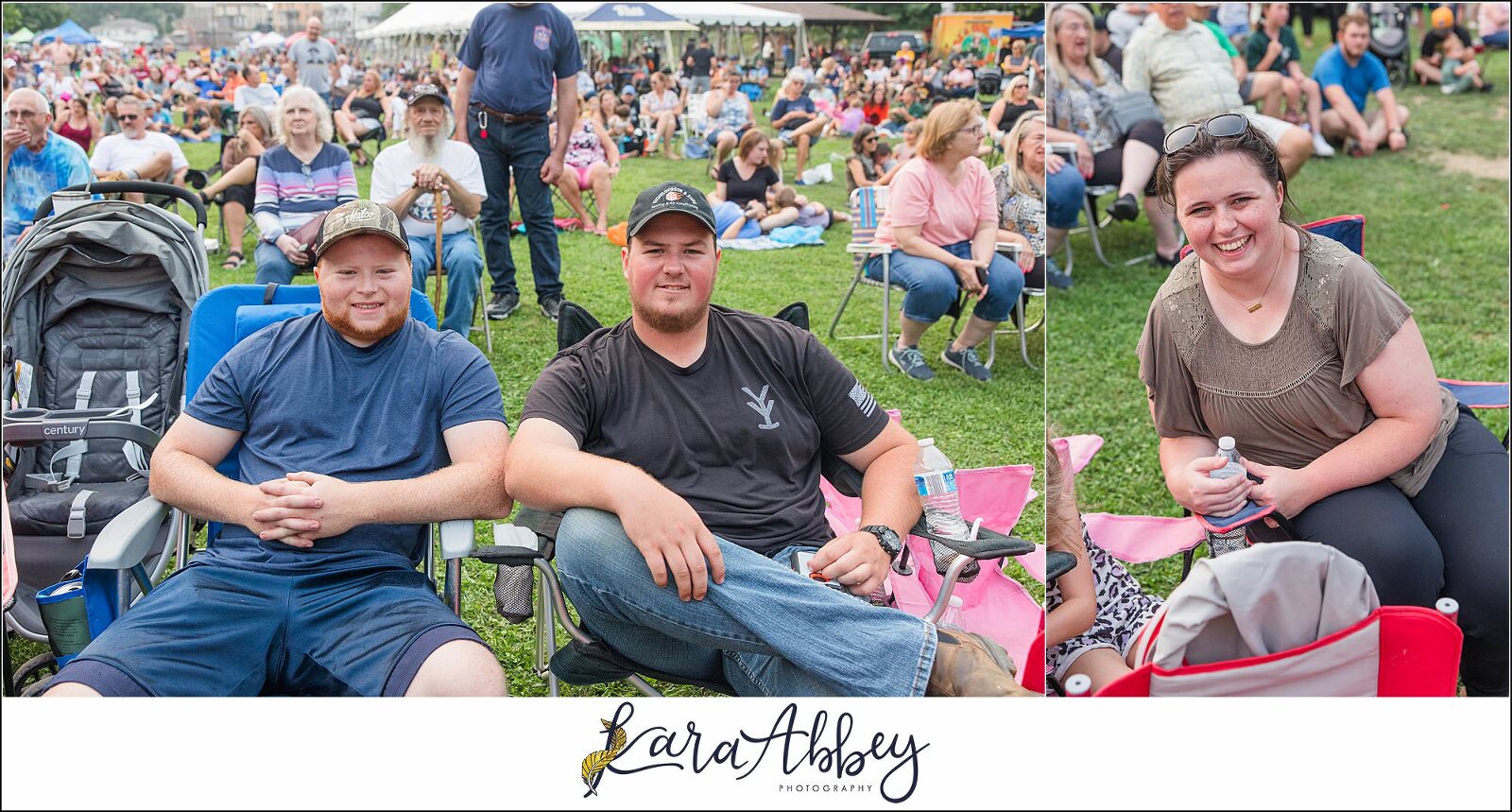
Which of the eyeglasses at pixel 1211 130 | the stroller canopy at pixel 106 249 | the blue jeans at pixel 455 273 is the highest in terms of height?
the eyeglasses at pixel 1211 130

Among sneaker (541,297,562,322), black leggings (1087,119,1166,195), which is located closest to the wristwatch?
sneaker (541,297,562,322)

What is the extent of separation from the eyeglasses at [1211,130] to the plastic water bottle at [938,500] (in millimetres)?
885

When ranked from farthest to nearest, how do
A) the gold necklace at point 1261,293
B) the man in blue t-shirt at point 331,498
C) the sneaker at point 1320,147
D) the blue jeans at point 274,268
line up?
the sneaker at point 1320,147 < the blue jeans at point 274,268 < the gold necklace at point 1261,293 < the man in blue t-shirt at point 331,498

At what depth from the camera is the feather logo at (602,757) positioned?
8.09ft

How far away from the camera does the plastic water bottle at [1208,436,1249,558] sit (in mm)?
2609

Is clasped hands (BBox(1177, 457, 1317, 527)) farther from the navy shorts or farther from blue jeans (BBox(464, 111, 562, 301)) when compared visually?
blue jeans (BBox(464, 111, 562, 301))

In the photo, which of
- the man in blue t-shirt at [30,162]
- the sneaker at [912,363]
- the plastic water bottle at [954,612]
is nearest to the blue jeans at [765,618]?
the plastic water bottle at [954,612]

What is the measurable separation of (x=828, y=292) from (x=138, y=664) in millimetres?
2399

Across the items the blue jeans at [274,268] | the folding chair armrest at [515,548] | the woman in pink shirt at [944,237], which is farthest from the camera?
the woman in pink shirt at [944,237]

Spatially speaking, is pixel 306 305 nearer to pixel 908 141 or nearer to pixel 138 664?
pixel 138 664

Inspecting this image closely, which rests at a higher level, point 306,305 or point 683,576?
point 306,305

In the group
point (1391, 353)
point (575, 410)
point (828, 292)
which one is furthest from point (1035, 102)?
point (575, 410)

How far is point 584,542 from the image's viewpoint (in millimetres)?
2422

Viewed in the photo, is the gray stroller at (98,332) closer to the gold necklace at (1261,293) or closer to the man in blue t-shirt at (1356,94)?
the gold necklace at (1261,293)
